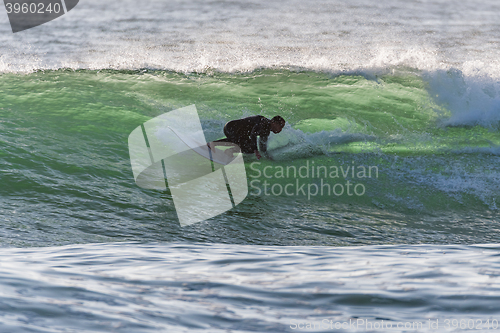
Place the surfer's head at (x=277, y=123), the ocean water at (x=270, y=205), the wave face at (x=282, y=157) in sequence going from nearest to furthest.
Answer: the ocean water at (x=270, y=205), the wave face at (x=282, y=157), the surfer's head at (x=277, y=123)

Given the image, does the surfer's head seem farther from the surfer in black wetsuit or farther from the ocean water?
the ocean water

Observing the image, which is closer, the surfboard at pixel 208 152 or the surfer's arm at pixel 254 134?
the surfer's arm at pixel 254 134

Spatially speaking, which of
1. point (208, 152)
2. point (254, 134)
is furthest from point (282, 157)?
point (208, 152)

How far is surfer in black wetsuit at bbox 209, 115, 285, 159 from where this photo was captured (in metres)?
5.46

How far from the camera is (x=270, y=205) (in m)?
5.38

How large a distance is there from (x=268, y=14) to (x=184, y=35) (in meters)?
4.28

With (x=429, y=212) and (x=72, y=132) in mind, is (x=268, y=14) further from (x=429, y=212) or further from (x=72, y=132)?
(x=429, y=212)

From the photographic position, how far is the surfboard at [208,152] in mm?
5820

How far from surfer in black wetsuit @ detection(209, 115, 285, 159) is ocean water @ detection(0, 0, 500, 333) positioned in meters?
0.63

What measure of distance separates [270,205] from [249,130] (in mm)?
1004

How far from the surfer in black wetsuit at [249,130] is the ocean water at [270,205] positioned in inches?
24.8

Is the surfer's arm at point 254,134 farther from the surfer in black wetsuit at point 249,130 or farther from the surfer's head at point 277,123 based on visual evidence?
the surfer's head at point 277,123

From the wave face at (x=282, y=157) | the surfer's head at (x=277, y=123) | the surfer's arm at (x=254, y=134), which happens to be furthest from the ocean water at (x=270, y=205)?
the surfer's head at (x=277, y=123)

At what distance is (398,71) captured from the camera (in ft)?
30.8
